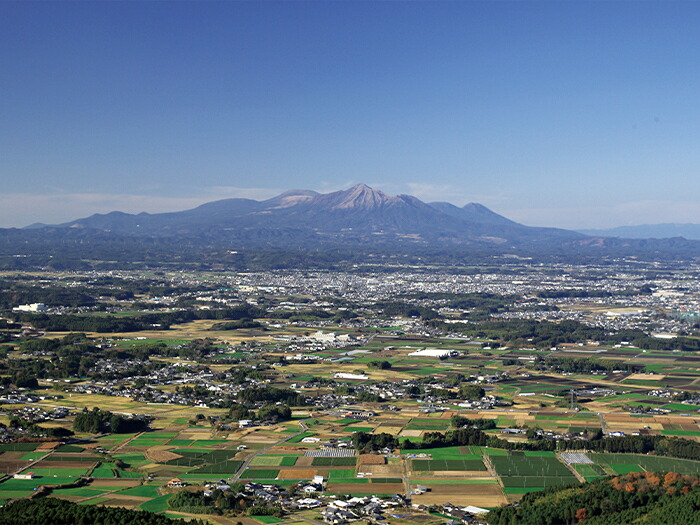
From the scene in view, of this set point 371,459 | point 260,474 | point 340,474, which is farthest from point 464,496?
point 260,474

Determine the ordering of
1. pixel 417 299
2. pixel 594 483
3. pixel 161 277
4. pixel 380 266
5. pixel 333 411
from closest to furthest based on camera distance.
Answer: pixel 594 483, pixel 333 411, pixel 417 299, pixel 161 277, pixel 380 266

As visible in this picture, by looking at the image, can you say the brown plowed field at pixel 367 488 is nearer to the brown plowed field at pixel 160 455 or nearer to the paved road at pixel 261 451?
the paved road at pixel 261 451

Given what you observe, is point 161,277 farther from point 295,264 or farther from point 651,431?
point 651,431

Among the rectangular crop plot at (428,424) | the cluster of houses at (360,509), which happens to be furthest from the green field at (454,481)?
the rectangular crop plot at (428,424)

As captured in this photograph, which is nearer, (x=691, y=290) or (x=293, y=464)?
(x=293, y=464)

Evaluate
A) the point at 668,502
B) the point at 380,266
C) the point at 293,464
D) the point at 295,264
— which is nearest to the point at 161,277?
the point at 295,264

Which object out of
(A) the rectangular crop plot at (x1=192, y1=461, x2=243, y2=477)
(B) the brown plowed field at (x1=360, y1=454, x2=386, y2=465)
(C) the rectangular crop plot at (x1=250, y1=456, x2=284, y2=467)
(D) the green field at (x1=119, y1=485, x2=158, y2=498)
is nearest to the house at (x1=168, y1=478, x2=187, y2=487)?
(D) the green field at (x1=119, y1=485, x2=158, y2=498)

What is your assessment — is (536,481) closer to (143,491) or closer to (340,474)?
(340,474)
